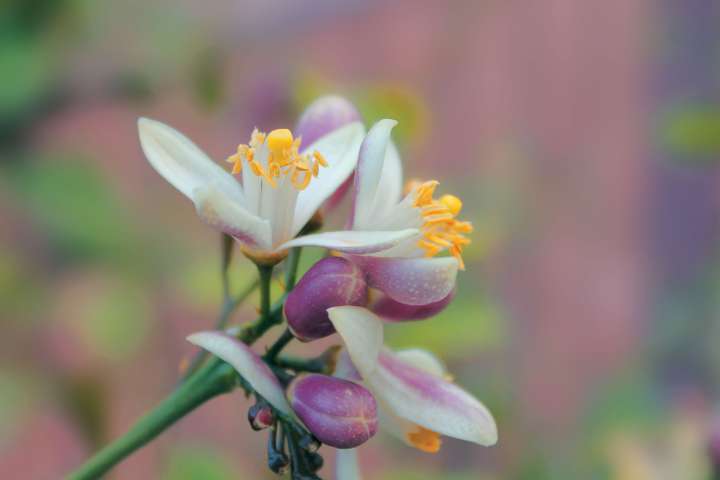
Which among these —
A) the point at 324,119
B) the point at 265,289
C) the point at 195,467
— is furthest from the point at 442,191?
the point at 265,289

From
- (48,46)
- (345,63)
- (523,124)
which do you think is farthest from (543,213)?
(48,46)

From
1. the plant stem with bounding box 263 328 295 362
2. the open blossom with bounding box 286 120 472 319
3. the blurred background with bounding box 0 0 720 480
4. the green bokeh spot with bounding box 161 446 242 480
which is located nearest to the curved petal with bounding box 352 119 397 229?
the open blossom with bounding box 286 120 472 319

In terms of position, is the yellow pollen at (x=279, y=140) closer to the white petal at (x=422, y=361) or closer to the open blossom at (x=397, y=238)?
the open blossom at (x=397, y=238)

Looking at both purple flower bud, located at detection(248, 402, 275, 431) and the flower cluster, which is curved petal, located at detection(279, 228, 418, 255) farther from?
purple flower bud, located at detection(248, 402, 275, 431)

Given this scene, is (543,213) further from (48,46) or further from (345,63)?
(48,46)

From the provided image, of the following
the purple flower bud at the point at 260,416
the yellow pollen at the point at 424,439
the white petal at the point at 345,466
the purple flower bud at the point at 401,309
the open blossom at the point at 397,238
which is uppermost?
the open blossom at the point at 397,238

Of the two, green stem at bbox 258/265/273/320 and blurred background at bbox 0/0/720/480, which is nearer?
green stem at bbox 258/265/273/320

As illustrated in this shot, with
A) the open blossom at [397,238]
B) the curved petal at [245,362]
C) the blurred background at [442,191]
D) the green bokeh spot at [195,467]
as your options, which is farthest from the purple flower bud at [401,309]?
the green bokeh spot at [195,467]

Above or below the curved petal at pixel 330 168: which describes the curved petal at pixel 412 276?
below
